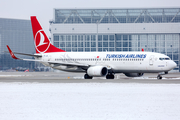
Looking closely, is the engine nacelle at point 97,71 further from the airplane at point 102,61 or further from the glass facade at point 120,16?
the glass facade at point 120,16

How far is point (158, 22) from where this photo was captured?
87250mm

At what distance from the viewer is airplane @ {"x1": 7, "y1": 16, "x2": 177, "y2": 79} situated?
39.6 metres

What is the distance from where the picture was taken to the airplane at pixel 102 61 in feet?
130

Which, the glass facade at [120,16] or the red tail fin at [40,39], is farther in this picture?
the glass facade at [120,16]

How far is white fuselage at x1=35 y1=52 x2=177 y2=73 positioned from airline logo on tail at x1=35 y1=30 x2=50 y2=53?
52.7 inches

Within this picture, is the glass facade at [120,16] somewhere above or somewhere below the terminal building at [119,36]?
above

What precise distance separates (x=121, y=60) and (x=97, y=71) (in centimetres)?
331
